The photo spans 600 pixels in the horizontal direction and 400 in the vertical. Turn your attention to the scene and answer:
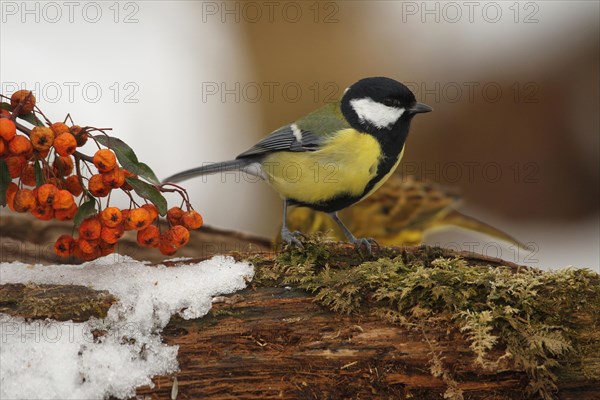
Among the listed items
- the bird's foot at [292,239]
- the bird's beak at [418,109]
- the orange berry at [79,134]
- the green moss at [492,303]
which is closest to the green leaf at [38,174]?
the orange berry at [79,134]

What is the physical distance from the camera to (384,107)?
2.03 m

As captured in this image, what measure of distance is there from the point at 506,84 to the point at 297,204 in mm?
2602

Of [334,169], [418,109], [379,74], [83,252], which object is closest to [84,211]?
[83,252]

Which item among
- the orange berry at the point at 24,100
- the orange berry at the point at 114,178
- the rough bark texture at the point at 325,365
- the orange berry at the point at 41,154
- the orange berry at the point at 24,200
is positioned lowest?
the rough bark texture at the point at 325,365

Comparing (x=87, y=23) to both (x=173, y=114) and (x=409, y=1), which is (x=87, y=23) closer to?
(x=173, y=114)

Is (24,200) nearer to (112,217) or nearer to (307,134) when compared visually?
(112,217)

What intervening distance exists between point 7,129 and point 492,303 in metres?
1.16

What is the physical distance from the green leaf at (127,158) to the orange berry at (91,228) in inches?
6.0

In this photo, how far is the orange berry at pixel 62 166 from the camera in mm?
1491

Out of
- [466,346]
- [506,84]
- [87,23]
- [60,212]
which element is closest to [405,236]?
[466,346]

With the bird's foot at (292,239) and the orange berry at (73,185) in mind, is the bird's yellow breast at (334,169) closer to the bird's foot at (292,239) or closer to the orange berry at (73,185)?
the bird's foot at (292,239)

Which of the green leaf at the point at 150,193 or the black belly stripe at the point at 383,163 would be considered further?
the black belly stripe at the point at 383,163

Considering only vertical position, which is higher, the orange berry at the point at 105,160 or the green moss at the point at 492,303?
the orange berry at the point at 105,160

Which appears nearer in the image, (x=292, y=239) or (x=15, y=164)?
(x=15, y=164)
